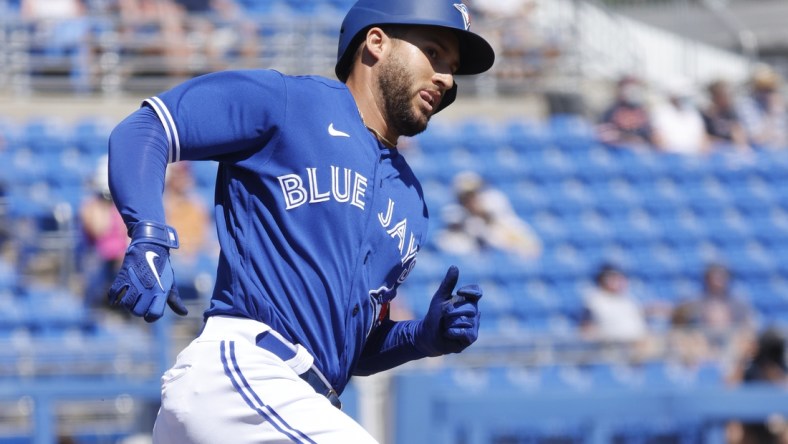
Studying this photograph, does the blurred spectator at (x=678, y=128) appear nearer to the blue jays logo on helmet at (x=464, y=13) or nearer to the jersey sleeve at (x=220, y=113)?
the blue jays logo on helmet at (x=464, y=13)

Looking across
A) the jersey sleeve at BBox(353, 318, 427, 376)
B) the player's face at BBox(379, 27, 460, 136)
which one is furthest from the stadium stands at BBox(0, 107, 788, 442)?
the player's face at BBox(379, 27, 460, 136)

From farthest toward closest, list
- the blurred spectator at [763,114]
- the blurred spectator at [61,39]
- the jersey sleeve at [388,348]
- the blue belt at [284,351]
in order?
the blurred spectator at [763,114], the blurred spectator at [61,39], the jersey sleeve at [388,348], the blue belt at [284,351]

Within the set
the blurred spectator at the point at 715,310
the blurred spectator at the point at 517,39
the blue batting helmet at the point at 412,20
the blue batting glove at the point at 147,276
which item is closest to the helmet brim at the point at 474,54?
the blue batting helmet at the point at 412,20

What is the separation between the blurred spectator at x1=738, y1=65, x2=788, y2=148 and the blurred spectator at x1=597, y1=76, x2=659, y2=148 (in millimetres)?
1241

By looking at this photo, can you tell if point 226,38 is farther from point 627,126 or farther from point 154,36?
point 627,126

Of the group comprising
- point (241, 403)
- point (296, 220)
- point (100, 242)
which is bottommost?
point (100, 242)

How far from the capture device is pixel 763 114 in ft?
40.7

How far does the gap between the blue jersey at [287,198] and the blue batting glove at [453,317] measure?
0.23m

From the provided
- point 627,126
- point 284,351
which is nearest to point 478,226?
point 627,126

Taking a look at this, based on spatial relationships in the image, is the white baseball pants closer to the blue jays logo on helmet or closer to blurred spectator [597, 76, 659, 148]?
the blue jays logo on helmet

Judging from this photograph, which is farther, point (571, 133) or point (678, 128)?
point (678, 128)

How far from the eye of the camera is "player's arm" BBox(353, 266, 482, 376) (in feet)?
10.2

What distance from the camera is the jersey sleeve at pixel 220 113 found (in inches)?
107

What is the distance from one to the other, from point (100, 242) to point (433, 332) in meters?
4.83
